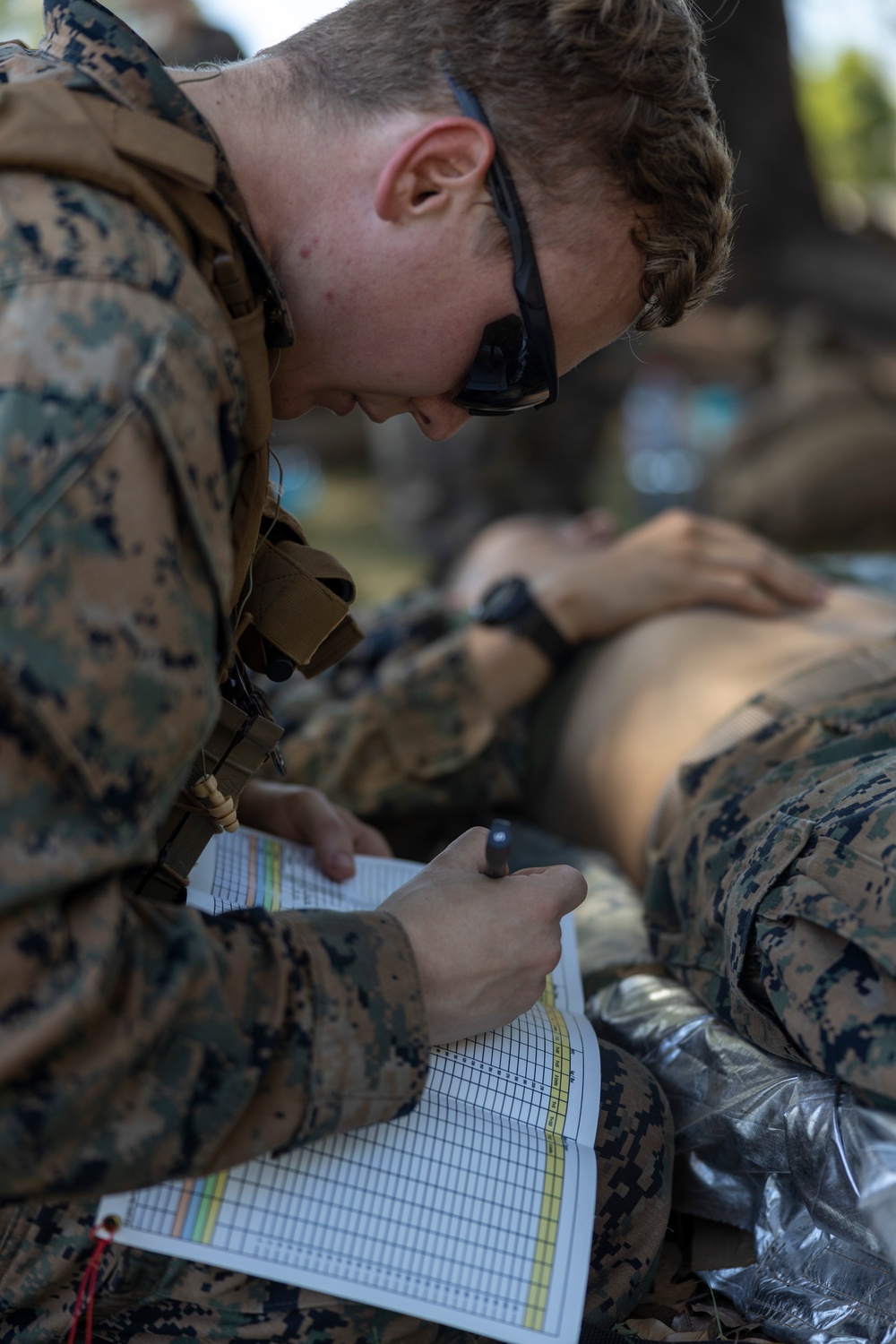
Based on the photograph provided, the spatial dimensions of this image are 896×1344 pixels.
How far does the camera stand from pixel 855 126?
18109mm

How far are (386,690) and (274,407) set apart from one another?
1.36m

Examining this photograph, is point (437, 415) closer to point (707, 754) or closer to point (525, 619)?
point (707, 754)

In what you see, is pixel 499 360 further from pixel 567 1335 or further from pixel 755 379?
pixel 755 379

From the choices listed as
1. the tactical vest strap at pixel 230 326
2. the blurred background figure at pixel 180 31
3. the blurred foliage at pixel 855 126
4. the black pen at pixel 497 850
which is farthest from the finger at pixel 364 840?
the blurred foliage at pixel 855 126

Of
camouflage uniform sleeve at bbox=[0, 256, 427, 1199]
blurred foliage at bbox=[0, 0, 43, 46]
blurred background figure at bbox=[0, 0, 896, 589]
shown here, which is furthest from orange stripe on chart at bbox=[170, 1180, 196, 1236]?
blurred foliage at bbox=[0, 0, 43, 46]

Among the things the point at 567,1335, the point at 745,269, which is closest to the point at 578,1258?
the point at 567,1335

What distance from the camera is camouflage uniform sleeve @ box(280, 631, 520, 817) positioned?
9.70 feet

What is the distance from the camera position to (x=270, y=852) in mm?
1958

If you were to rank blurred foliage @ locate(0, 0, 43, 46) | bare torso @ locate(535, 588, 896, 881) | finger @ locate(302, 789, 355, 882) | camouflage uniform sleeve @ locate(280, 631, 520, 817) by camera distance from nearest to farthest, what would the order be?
finger @ locate(302, 789, 355, 882) < bare torso @ locate(535, 588, 896, 881) < camouflage uniform sleeve @ locate(280, 631, 520, 817) < blurred foliage @ locate(0, 0, 43, 46)

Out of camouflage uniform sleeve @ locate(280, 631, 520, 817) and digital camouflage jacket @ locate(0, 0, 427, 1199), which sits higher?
digital camouflage jacket @ locate(0, 0, 427, 1199)

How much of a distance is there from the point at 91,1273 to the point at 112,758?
2.17 feet

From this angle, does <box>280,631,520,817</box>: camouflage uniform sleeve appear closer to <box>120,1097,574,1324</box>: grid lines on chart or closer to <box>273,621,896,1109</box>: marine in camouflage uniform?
<box>273,621,896,1109</box>: marine in camouflage uniform

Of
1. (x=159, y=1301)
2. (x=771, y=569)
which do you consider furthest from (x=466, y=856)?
(x=771, y=569)

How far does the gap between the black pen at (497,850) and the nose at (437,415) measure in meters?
0.57
